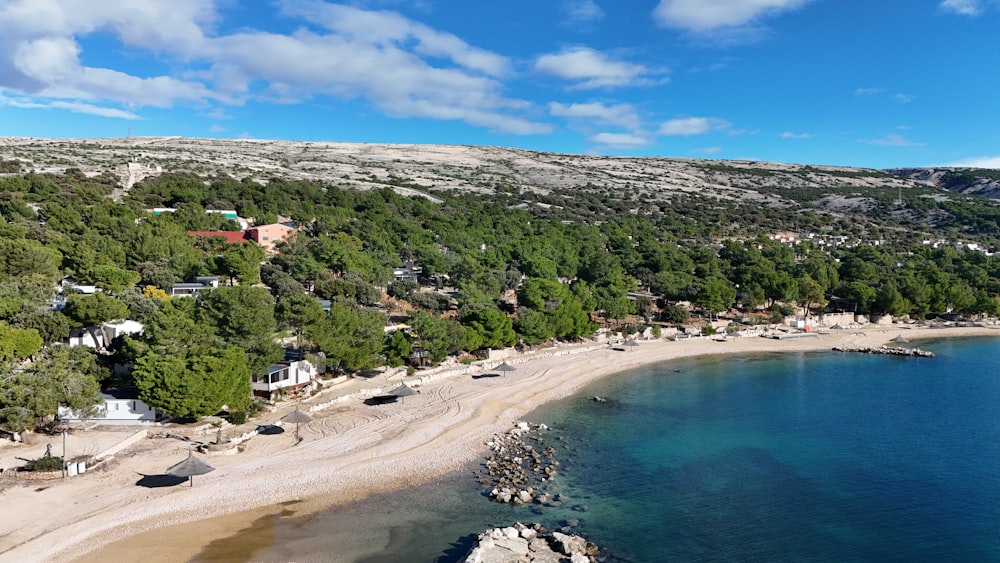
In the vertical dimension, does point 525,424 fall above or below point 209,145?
below

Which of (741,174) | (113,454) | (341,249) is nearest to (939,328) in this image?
(341,249)

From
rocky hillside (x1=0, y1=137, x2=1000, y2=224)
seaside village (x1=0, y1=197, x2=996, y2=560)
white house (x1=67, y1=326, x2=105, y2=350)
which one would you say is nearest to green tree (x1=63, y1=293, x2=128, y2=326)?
seaside village (x1=0, y1=197, x2=996, y2=560)

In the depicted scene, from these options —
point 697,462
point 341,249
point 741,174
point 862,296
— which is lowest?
point 697,462

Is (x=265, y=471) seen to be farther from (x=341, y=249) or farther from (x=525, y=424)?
(x=341, y=249)

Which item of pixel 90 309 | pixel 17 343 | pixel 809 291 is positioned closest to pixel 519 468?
pixel 17 343

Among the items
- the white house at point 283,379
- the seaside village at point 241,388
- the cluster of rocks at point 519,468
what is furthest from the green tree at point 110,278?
the cluster of rocks at point 519,468

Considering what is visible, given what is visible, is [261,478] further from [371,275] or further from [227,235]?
[227,235]

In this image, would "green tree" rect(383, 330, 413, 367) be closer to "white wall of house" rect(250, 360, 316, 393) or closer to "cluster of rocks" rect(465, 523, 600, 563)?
"white wall of house" rect(250, 360, 316, 393)
